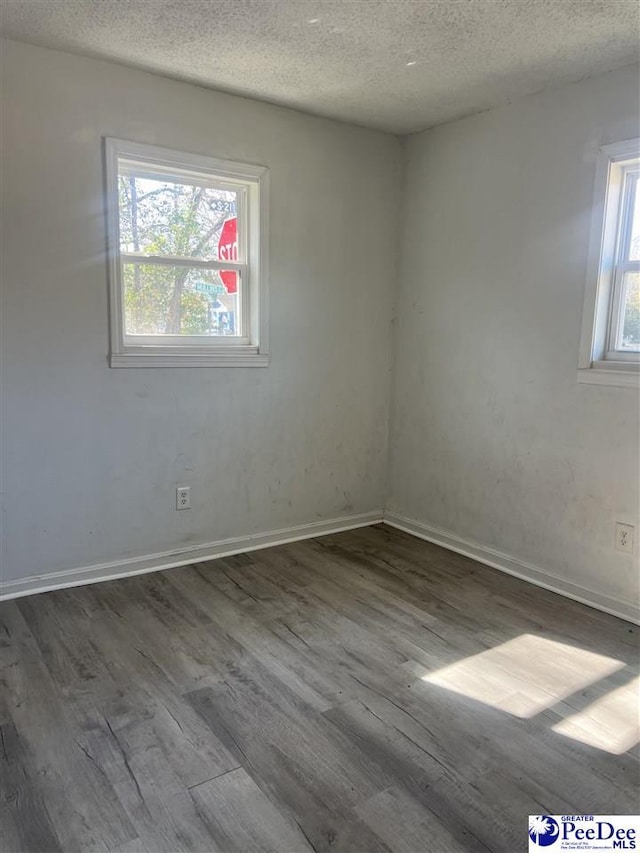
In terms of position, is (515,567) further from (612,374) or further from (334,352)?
(334,352)

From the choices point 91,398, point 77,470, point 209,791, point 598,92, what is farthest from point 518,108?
point 209,791

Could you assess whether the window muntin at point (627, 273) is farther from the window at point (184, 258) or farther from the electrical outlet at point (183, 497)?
the electrical outlet at point (183, 497)

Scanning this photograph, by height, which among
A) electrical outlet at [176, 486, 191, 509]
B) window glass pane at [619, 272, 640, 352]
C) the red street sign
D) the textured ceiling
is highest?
the textured ceiling

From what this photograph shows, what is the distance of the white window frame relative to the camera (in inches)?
112

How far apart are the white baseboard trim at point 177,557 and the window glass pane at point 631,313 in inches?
80.1

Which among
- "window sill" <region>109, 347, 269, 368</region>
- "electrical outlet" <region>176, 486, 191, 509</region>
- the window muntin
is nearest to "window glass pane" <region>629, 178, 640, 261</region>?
the window muntin

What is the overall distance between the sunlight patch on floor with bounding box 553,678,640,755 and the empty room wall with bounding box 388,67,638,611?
750 millimetres

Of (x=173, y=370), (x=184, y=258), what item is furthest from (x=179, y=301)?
(x=173, y=370)

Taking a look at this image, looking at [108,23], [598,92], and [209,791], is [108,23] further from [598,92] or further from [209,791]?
[209,791]

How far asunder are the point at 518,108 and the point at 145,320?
2.30 metres

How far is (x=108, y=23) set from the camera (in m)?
2.49

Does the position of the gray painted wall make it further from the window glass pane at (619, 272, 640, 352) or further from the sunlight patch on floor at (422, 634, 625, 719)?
the sunlight patch on floor at (422, 634, 625, 719)

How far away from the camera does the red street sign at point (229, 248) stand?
11.3ft

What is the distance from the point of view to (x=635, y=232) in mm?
2855
